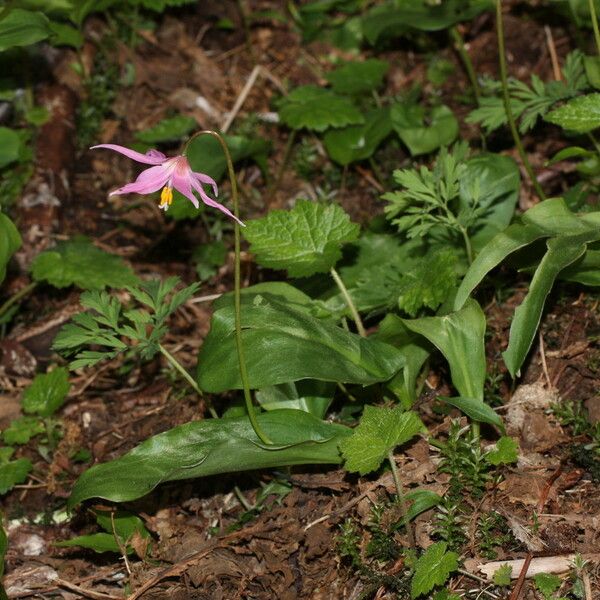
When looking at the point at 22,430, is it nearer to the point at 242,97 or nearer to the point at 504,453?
the point at 504,453

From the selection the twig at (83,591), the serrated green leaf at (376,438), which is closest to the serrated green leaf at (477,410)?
the serrated green leaf at (376,438)

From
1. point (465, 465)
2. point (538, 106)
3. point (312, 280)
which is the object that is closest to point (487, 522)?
point (465, 465)

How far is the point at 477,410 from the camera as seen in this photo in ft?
8.95

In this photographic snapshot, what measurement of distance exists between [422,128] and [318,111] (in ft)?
1.59

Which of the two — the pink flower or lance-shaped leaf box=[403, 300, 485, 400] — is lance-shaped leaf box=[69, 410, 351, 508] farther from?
the pink flower

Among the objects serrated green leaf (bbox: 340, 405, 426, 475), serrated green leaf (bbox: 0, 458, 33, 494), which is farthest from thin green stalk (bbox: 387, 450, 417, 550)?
serrated green leaf (bbox: 0, 458, 33, 494)

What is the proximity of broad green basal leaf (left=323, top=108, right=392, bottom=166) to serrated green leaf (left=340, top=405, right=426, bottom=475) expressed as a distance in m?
1.67

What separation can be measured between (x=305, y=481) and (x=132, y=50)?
2.83 metres

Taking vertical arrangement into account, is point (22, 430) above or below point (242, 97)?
below

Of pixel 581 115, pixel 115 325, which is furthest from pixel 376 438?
pixel 581 115

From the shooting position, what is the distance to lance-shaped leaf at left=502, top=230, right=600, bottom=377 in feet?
8.95

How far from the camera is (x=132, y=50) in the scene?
477 cm

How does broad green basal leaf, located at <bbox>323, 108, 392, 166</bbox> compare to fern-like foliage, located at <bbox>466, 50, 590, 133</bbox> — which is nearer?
fern-like foliage, located at <bbox>466, 50, 590, 133</bbox>

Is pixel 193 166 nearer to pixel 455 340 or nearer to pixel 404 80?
pixel 404 80
